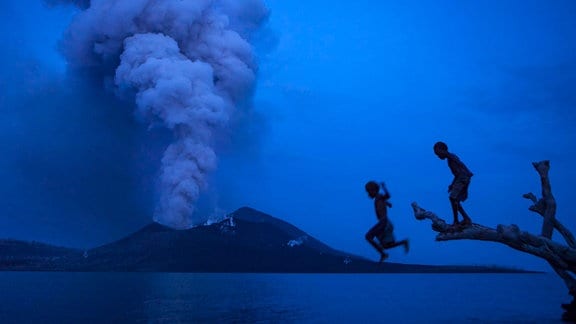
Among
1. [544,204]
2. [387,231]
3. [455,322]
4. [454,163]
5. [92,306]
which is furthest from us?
[92,306]

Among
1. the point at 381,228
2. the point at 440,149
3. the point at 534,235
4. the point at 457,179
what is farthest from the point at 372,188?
the point at 534,235

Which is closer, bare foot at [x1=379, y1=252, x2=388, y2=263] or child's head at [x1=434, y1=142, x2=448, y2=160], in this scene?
bare foot at [x1=379, y1=252, x2=388, y2=263]

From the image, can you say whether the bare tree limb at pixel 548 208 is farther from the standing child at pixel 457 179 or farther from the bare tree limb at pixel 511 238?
the standing child at pixel 457 179

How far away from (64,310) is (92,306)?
622 cm

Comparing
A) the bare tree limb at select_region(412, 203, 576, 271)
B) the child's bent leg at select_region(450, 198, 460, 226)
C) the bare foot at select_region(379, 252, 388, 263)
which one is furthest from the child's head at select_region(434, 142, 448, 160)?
the bare foot at select_region(379, 252, 388, 263)

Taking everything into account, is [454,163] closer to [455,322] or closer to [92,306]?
[455,322]

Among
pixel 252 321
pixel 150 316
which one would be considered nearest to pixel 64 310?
pixel 150 316

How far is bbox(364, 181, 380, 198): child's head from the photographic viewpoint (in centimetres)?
711

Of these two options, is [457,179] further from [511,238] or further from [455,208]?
[511,238]

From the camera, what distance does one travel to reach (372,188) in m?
7.15

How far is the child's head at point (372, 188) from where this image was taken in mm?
7109

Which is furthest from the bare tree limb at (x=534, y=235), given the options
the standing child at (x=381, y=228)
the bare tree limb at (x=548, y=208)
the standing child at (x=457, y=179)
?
the standing child at (x=381, y=228)

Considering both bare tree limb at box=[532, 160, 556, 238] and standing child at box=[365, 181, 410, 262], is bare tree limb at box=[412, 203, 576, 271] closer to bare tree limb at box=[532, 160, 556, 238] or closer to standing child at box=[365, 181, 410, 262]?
bare tree limb at box=[532, 160, 556, 238]

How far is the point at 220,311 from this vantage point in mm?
54156
